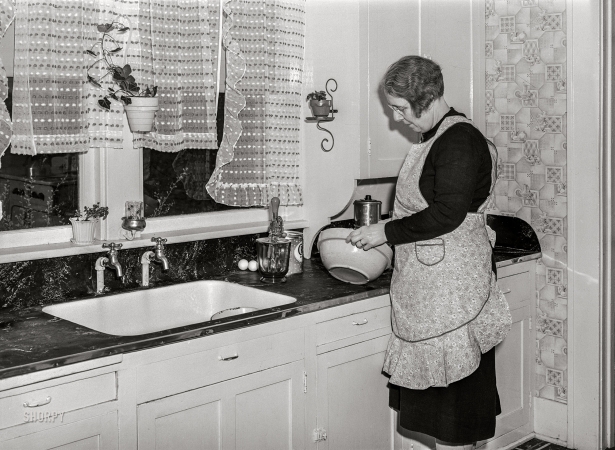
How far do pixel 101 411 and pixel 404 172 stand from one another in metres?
1.37

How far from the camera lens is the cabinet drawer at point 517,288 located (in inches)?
152

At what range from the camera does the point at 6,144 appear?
259cm

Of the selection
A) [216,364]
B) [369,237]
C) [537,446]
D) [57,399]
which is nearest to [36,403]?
[57,399]

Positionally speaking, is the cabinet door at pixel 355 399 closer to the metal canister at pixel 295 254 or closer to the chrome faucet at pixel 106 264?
the metal canister at pixel 295 254

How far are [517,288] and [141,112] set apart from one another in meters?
2.07

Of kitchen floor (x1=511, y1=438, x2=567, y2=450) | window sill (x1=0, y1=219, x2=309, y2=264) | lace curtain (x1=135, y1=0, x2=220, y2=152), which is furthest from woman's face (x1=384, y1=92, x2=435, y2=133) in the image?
kitchen floor (x1=511, y1=438, x2=567, y2=450)

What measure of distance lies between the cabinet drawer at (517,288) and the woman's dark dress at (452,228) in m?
0.82

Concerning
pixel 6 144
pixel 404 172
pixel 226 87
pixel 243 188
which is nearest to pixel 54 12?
pixel 6 144

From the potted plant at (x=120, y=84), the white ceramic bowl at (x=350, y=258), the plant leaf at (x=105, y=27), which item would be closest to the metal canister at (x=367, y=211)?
the white ceramic bowl at (x=350, y=258)

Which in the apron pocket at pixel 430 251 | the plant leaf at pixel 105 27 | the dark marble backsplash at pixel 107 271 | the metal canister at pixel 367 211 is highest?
the plant leaf at pixel 105 27

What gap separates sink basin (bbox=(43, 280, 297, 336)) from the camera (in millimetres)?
2891

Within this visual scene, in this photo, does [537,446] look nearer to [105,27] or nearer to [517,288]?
[517,288]

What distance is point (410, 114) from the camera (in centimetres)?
288

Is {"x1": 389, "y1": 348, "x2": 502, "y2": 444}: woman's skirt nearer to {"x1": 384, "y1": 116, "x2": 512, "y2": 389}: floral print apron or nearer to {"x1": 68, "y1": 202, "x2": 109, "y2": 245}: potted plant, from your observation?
{"x1": 384, "y1": 116, "x2": 512, "y2": 389}: floral print apron
